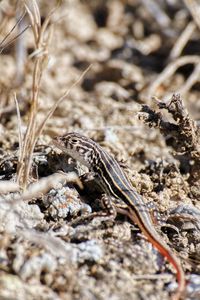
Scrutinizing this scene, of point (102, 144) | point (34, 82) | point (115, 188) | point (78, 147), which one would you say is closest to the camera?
point (34, 82)

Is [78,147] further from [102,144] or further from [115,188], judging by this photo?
[102,144]

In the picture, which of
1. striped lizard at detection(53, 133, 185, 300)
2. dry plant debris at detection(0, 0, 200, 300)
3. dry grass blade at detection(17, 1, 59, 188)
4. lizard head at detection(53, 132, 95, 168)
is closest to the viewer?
dry plant debris at detection(0, 0, 200, 300)

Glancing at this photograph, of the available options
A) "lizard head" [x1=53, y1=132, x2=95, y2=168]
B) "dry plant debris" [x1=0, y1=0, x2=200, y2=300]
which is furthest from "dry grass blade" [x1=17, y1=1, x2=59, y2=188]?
"lizard head" [x1=53, y1=132, x2=95, y2=168]

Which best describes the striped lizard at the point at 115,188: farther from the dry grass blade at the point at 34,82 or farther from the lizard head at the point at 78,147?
the dry grass blade at the point at 34,82

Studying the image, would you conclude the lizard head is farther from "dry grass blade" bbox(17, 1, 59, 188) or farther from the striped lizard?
"dry grass blade" bbox(17, 1, 59, 188)

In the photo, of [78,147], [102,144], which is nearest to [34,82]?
[78,147]

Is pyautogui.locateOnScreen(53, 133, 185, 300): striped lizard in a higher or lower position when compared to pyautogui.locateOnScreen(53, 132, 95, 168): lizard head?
lower

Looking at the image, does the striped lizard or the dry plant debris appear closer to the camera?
the dry plant debris

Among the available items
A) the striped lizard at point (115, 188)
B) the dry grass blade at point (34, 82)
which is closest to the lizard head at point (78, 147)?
the striped lizard at point (115, 188)
